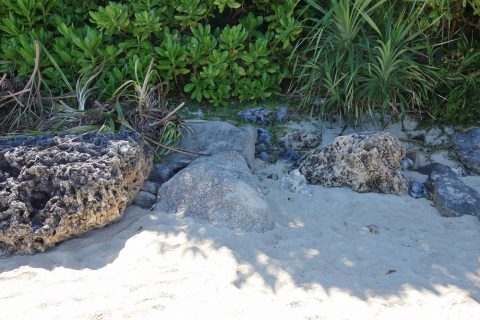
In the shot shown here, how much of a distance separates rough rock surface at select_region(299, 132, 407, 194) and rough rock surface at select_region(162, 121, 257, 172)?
0.55 meters

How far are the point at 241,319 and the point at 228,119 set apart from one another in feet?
8.85

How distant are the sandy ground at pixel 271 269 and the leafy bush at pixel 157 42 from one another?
1684mm

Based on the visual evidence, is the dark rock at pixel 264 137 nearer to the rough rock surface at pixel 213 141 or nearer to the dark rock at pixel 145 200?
the rough rock surface at pixel 213 141

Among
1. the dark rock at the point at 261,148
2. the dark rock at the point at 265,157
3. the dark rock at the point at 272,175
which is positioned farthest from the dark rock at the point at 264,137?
the dark rock at the point at 272,175

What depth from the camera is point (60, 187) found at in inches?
142

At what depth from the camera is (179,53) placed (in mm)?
5020

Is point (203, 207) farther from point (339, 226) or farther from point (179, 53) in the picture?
point (179, 53)

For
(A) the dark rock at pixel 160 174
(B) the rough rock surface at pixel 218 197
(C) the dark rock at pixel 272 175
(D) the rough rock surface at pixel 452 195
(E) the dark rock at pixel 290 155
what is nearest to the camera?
(B) the rough rock surface at pixel 218 197

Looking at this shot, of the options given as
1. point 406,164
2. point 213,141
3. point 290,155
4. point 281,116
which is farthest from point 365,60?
point 213,141

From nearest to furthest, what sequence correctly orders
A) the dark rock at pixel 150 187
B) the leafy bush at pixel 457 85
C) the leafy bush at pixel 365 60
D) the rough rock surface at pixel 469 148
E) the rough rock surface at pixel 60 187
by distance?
the rough rock surface at pixel 60 187 → the dark rock at pixel 150 187 → the rough rock surface at pixel 469 148 → the leafy bush at pixel 365 60 → the leafy bush at pixel 457 85

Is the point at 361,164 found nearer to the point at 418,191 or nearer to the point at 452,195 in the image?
the point at 418,191

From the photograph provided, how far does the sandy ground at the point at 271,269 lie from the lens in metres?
2.92

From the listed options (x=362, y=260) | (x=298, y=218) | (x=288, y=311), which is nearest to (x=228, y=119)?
(x=298, y=218)

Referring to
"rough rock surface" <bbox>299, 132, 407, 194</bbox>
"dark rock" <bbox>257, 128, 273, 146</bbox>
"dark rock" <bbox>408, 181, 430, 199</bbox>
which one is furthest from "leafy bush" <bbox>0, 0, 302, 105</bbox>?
"dark rock" <bbox>408, 181, 430, 199</bbox>
